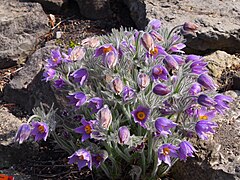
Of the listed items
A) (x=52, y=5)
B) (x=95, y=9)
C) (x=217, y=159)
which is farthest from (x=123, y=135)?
(x=52, y=5)

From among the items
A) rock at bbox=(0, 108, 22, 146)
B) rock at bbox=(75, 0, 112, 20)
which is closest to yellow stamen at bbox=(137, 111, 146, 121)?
rock at bbox=(0, 108, 22, 146)

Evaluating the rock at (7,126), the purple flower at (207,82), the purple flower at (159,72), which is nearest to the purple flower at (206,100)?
the purple flower at (207,82)

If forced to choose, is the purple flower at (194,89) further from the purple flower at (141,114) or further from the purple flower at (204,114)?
the purple flower at (141,114)

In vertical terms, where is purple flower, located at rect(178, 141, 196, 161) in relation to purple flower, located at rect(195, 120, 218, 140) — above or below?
below

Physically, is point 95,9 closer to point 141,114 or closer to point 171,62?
point 171,62

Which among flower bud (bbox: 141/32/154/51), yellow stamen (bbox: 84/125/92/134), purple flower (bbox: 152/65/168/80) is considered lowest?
yellow stamen (bbox: 84/125/92/134)

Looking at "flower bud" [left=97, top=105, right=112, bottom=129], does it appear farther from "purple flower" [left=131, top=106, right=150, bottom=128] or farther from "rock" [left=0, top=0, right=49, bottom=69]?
"rock" [left=0, top=0, right=49, bottom=69]

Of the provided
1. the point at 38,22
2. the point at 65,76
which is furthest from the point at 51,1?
the point at 65,76

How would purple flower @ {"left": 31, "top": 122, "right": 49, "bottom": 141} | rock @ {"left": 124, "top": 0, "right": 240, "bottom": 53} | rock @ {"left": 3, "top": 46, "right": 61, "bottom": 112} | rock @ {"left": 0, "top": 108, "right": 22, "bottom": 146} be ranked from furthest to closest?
rock @ {"left": 124, "top": 0, "right": 240, "bottom": 53}
rock @ {"left": 3, "top": 46, "right": 61, "bottom": 112}
rock @ {"left": 0, "top": 108, "right": 22, "bottom": 146}
purple flower @ {"left": 31, "top": 122, "right": 49, "bottom": 141}
